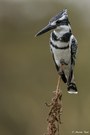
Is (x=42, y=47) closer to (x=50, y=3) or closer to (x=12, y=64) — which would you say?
(x=12, y=64)

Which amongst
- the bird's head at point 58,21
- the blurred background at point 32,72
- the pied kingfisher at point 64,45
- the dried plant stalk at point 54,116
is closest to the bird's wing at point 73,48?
the pied kingfisher at point 64,45

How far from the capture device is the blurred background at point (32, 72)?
582 inches

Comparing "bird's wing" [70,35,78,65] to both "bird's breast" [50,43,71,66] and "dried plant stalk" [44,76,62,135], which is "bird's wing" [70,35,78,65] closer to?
"bird's breast" [50,43,71,66]

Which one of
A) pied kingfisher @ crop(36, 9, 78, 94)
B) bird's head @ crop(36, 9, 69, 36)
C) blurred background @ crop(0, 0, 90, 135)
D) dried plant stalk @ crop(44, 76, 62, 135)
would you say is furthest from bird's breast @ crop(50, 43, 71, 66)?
blurred background @ crop(0, 0, 90, 135)

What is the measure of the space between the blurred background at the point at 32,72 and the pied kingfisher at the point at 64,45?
6.49m

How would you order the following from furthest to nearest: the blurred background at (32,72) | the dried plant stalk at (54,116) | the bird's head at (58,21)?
1. the blurred background at (32,72)
2. the bird's head at (58,21)
3. the dried plant stalk at (54,116)

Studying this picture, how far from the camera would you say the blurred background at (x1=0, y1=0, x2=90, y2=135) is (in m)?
14.8

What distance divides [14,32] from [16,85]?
197 centimetres

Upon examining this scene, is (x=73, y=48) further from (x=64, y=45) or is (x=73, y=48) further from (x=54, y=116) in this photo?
(x=54, y=116)

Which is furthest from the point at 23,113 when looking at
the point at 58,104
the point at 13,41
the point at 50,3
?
the point at 58,104

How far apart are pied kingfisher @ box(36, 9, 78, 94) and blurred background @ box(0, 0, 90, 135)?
21.3ft

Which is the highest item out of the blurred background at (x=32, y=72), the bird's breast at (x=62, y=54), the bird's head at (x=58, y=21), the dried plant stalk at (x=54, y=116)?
the bird's head at (x=58, y=21)

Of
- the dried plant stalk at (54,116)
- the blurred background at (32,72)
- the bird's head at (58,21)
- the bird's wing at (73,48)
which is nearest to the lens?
the dried plant stalk at (54,116)

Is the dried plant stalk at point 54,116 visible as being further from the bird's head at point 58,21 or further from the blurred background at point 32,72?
the blurred background at point 32,72
